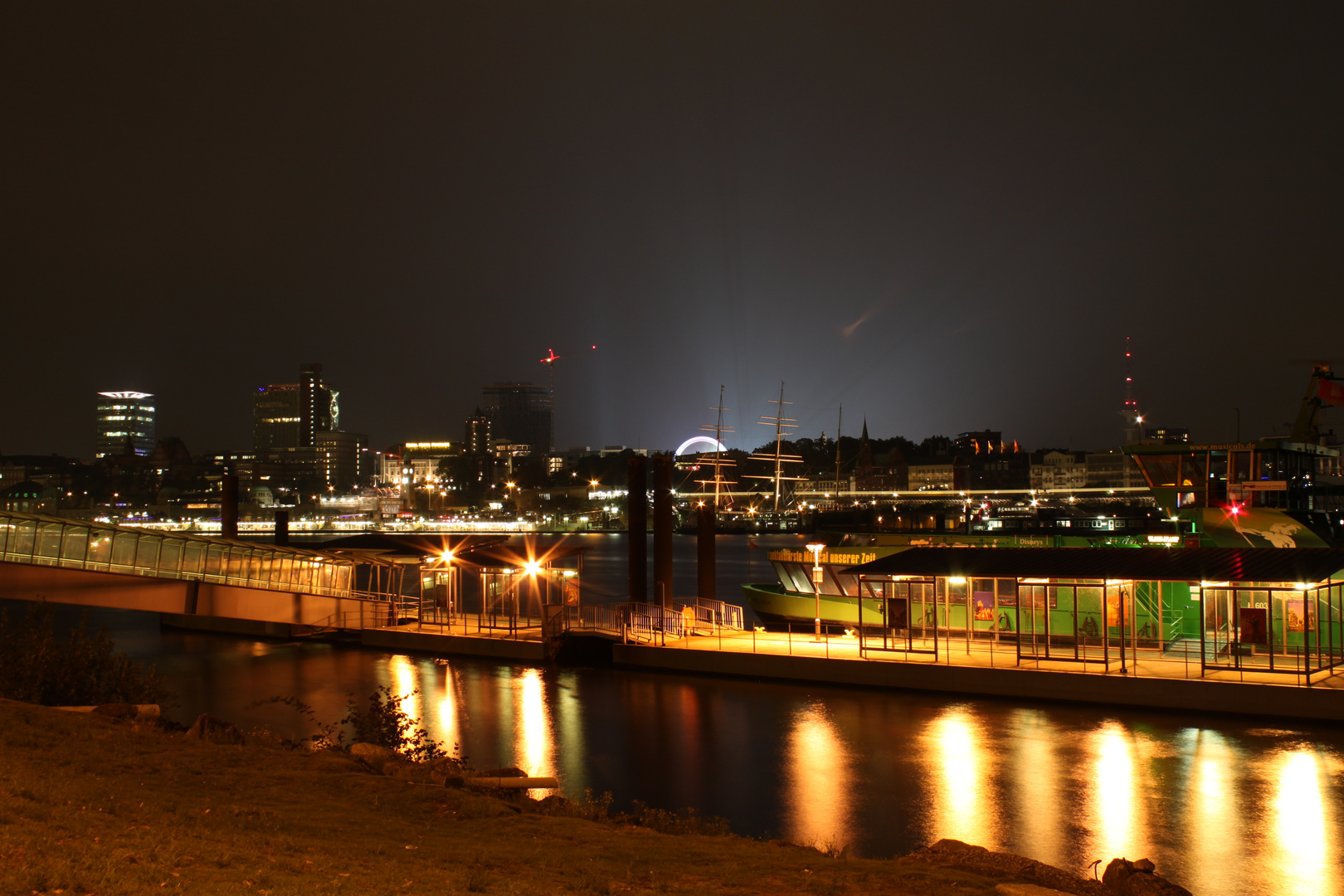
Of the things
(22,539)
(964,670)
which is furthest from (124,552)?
(964,670)

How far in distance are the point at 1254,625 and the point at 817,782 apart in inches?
434

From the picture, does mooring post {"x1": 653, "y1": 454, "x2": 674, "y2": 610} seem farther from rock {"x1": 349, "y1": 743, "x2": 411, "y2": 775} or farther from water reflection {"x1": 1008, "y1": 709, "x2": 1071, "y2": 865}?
rock {"x1": 349, "y1": 743, "x2": 411, "y2": 775}

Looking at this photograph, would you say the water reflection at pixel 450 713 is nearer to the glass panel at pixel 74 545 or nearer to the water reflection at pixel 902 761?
the water reflection at pixel 902 761

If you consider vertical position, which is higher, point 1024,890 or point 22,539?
point 22,539

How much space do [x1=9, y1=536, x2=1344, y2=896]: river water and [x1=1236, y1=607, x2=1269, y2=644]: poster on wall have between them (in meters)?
2.45

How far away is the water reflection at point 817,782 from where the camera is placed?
45.0ft

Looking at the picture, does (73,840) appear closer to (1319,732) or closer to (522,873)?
(522,873)

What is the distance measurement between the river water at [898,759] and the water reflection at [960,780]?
0.05m

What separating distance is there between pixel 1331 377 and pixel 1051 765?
26.4 meters

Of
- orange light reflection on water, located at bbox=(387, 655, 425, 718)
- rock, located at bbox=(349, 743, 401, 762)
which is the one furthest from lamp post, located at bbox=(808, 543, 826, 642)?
rock, located at bbox=(349, 743, 401, 762)

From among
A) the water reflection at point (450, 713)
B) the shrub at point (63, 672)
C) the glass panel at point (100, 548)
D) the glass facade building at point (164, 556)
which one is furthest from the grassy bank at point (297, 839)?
the glass panel at point (100, 548)

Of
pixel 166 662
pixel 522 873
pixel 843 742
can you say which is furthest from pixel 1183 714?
pixel 166 662

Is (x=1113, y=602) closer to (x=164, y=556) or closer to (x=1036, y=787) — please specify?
(x=1036, y=787)

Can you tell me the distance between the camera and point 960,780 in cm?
1608
